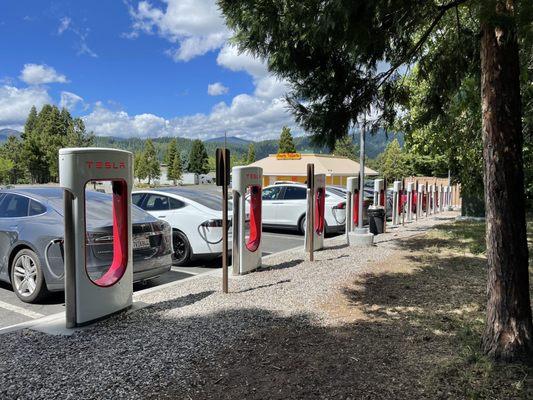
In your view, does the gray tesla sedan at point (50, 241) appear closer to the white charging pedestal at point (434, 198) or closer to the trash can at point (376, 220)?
the trash can at point (376, 220)

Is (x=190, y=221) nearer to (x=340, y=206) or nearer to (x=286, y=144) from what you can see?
(x=340, y=206)

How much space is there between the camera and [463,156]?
10.8 meters

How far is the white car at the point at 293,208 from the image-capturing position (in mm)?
12641

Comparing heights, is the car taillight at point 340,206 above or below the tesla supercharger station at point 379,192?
below

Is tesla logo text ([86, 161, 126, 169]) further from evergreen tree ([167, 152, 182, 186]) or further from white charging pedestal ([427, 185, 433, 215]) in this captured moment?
evergreen tree ([167, 152, 182, 186])

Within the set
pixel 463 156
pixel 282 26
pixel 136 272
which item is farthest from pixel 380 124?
pixel 463 156

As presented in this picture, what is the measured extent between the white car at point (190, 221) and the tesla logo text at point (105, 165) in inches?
128

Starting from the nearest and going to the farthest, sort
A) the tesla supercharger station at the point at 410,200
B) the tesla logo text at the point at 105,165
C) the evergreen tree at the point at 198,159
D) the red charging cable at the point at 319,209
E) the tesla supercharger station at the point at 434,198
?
1. the tesla logo text at the point at 105,165
2. the red charging cable at the point at 319,209
3. the tesla supercharger station at the point at 410,200
4. the tesla supercharger station at the point at 434,198
5. the evergreen tree at the point at 198,159

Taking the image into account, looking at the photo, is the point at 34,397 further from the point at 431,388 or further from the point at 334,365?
the point at 431,388

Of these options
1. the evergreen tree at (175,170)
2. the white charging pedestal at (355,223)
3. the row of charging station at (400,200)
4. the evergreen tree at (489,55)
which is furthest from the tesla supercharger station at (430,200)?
the evergreen tree at (175,170)

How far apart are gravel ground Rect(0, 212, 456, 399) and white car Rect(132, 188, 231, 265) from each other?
1261mm

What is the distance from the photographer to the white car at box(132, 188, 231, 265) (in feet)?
26.1

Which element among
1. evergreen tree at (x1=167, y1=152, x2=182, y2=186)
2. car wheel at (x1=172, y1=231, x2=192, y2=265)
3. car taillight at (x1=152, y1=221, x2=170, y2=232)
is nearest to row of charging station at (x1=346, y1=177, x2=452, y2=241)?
car wheel at (x1=172, y1=231, x2=192, y2=265)

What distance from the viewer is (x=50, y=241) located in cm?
525
